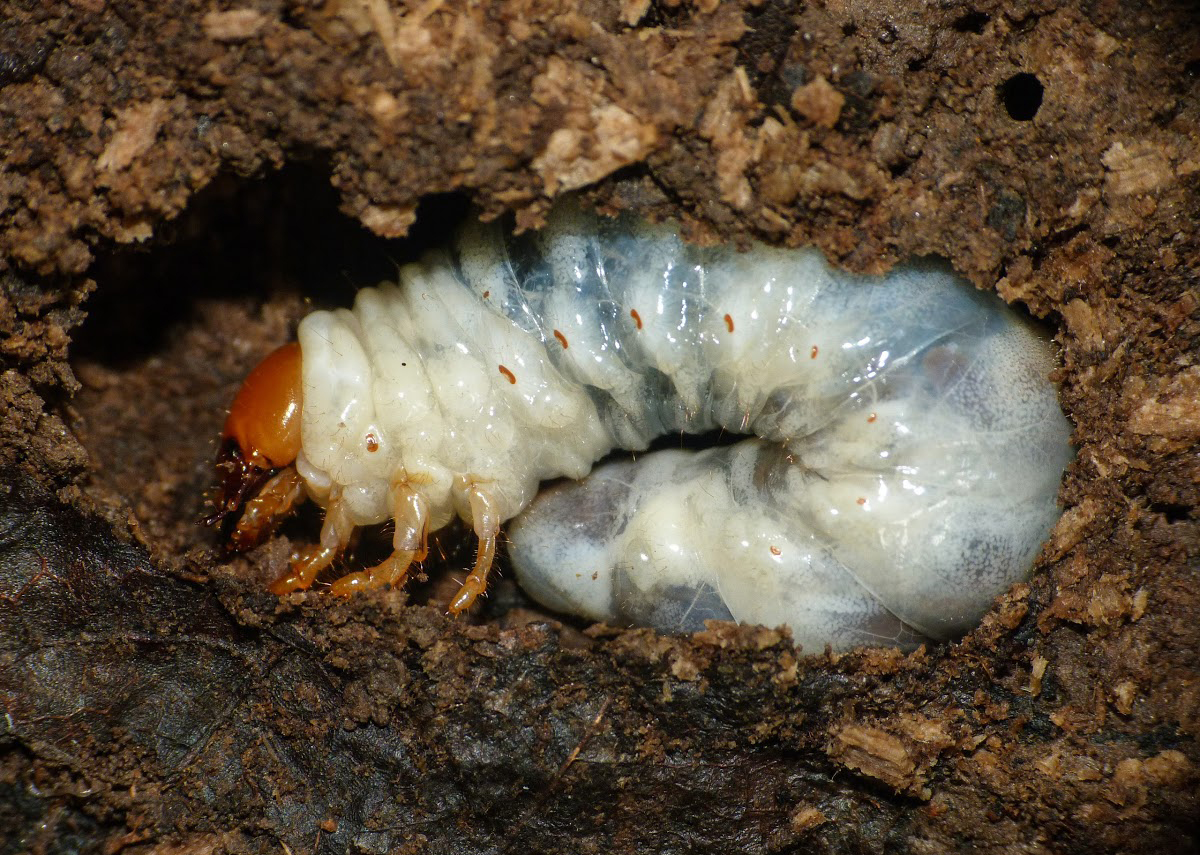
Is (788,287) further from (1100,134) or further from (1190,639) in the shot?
(1190,639)

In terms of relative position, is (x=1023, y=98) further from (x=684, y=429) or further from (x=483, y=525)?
(x=483, y=525)

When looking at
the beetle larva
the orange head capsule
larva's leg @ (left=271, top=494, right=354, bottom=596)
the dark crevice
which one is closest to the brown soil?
the dark crevice

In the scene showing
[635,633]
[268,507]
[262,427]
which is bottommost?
[635,633]

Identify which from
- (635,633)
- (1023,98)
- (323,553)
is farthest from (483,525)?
(1023,98)

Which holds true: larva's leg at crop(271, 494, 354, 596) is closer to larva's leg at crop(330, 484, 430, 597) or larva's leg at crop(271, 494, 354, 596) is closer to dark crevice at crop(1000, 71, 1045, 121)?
larva's leg at crop(330, 484, 430, 597)

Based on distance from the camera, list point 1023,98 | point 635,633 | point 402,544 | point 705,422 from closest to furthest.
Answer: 1. point 1023,98
2. point 635,633
3. point 402,544
4. point 705,422

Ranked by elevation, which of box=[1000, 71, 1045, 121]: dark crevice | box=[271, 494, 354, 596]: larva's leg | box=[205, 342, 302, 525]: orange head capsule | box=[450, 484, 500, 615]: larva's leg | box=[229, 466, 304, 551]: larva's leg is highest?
box=[1000, 71, 1045, 121]: dark crevice

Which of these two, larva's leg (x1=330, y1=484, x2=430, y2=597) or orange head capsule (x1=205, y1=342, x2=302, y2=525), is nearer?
larva's leg (x1=330, y1=484, x2=430, y2=597)

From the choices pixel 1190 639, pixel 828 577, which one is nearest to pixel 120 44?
pixel 828 577

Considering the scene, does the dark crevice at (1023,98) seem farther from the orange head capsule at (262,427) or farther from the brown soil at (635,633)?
the orange head capsule at (262,427)
